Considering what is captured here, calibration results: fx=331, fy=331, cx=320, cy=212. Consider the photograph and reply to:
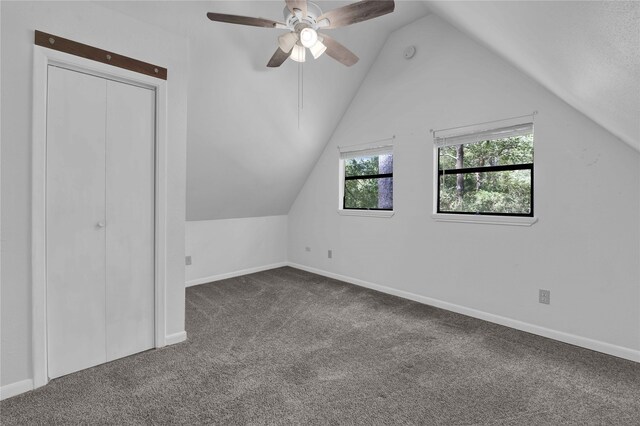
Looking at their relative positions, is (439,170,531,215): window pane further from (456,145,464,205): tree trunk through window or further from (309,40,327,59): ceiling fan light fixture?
(309,40,327,59): ceiling fan light fixture

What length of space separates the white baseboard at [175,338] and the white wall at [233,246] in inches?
69.3

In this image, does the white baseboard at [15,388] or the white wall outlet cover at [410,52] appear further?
the white wall outlet cover at [410,52]

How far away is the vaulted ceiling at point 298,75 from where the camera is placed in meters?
1.25

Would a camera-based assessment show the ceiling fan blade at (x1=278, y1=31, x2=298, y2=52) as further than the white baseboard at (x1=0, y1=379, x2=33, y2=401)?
Yes

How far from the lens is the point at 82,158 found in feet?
7.36

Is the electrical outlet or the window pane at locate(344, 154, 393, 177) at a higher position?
the window pane at locate(344, 154, 393, 177)

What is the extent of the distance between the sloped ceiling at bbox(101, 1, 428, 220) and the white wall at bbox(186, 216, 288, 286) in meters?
0.19

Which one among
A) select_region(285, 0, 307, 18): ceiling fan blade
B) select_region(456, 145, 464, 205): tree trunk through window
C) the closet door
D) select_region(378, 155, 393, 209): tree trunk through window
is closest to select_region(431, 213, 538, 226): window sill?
select_region(456, 145, 464, 205): tree trunk through window

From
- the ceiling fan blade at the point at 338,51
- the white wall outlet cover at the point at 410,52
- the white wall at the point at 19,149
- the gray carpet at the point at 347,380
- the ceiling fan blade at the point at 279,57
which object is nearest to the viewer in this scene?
the gray carpet at the point at 347,380

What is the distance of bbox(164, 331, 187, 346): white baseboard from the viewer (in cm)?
266

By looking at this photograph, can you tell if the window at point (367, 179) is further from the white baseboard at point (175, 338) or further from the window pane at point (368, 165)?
the white baseboard at point (175, 338)

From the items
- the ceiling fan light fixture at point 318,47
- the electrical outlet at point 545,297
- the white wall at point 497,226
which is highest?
the ceiling fan light fixture at point 318,47

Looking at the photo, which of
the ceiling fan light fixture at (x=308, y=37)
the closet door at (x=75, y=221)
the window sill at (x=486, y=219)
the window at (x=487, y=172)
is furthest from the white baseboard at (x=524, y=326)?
the closet door at (x=75, y=221)

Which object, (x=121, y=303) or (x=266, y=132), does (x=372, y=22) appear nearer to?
(x=266, y=132)
